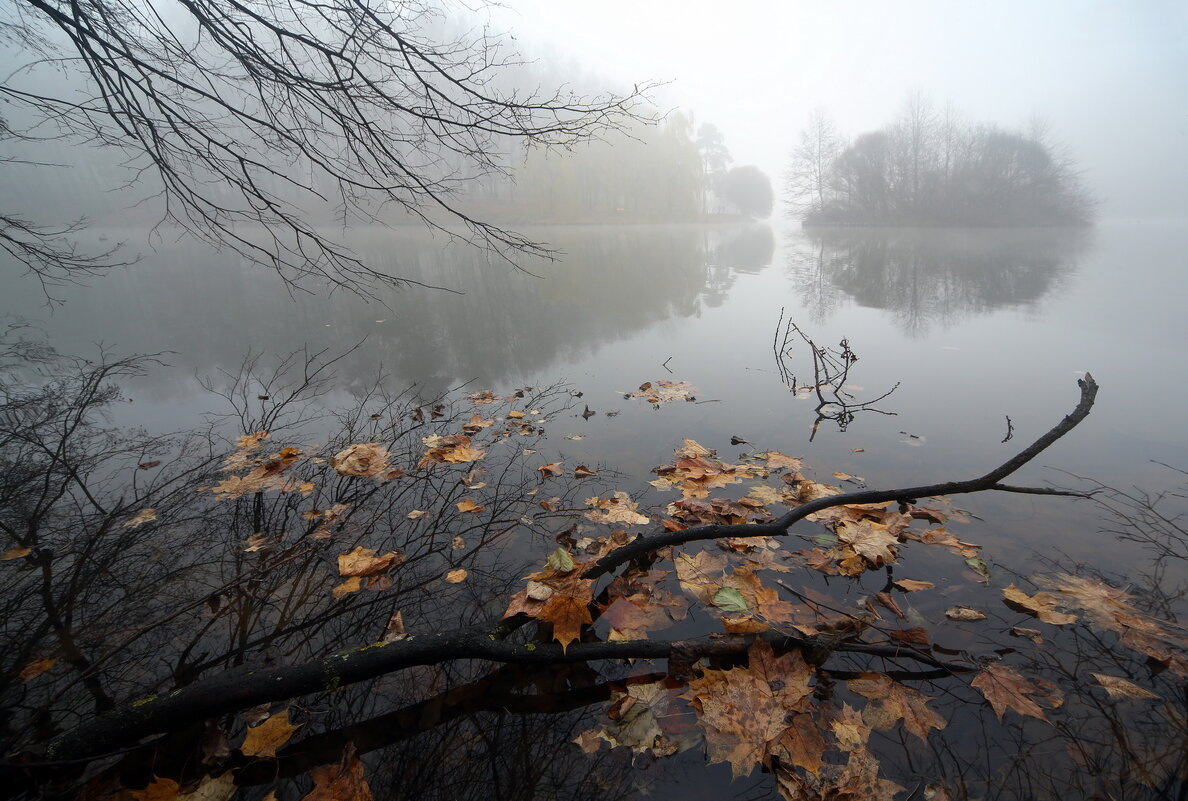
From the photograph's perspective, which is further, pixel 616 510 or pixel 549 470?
pixel 549 470

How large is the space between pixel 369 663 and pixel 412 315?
27.7 ft

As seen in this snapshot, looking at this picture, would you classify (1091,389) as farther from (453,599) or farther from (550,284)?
(550,284)

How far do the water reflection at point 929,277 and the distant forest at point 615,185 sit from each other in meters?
32.2

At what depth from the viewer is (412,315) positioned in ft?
30.2

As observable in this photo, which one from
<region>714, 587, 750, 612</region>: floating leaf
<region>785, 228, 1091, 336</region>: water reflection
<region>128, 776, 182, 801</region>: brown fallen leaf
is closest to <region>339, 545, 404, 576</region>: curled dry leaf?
<region>128, 776, 182, 801</region>: brown fallen leaf

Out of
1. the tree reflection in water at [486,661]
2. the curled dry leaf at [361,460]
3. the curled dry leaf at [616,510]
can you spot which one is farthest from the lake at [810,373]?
the curled dry leaf at [361,460]

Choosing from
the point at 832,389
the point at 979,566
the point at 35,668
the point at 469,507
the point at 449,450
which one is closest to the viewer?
the point at 35,668

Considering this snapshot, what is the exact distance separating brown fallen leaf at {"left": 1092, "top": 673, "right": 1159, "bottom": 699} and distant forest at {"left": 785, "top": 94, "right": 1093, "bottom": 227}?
4127cm

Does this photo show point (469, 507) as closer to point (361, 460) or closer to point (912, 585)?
point (361, 460)

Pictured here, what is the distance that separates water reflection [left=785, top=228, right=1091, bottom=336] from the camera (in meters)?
8.95

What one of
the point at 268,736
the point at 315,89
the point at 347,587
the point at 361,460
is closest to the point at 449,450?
the point at 361,460

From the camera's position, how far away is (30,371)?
224 inches

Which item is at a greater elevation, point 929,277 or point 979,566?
point 929,277

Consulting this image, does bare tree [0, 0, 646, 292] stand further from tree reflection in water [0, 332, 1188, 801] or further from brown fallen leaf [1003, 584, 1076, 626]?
brown fallen leaf [1003, 584, 1076, 626]
